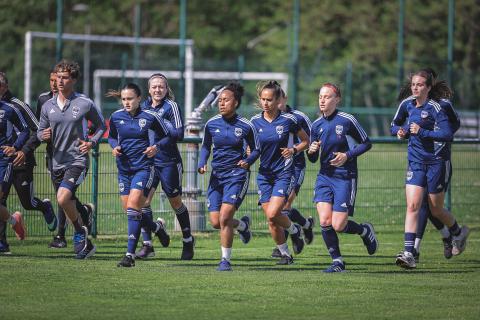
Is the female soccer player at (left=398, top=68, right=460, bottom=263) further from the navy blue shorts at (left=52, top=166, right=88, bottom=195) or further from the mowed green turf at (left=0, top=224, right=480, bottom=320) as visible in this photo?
the navy blue shorts at (left=52, top=166, right=88, bottom=195)

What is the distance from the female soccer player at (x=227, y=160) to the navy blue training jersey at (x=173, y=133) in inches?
26.7

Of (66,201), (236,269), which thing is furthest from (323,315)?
(66,201)

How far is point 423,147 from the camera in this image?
42.5 feet

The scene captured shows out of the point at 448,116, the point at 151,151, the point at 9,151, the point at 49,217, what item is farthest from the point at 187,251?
the point at 448,116

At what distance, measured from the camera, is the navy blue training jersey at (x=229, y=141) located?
12250mm

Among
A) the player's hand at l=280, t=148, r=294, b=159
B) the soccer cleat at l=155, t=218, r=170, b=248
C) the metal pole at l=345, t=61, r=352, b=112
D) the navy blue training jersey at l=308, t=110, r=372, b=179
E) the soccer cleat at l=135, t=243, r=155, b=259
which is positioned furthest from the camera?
the metal pole at l=345, t=61, r=352, b=112

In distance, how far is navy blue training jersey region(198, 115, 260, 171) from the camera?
12.2 metres

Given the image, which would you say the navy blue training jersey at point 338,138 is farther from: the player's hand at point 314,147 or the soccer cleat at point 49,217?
the soccer cleat at point 49,217

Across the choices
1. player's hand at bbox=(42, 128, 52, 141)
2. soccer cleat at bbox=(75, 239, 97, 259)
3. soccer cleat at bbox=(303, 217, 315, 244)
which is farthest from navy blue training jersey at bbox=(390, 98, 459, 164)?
player's hand at bbox=(42, 128, 52, 141)

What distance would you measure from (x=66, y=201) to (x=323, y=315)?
4586 millimetres

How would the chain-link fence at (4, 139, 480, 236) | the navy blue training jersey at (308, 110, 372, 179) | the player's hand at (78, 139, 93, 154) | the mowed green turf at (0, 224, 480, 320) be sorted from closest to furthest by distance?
the mowed green turf at (0, 224, 480, 320) < the navy blue training jersey at (308, 110, 372, 179) < the player's hand at (78, 139, 93, 154) < the chain-link fence at (4, 139, 480, 236)

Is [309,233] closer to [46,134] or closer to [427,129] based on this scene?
[427,129]

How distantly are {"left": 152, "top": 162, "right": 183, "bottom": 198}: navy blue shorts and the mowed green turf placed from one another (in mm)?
846

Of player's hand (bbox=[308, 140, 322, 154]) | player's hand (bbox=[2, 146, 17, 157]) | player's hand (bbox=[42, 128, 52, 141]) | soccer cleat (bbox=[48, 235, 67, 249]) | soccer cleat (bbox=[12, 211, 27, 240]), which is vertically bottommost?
soccer cleat (bbox=[48, 235, 67, 249])
